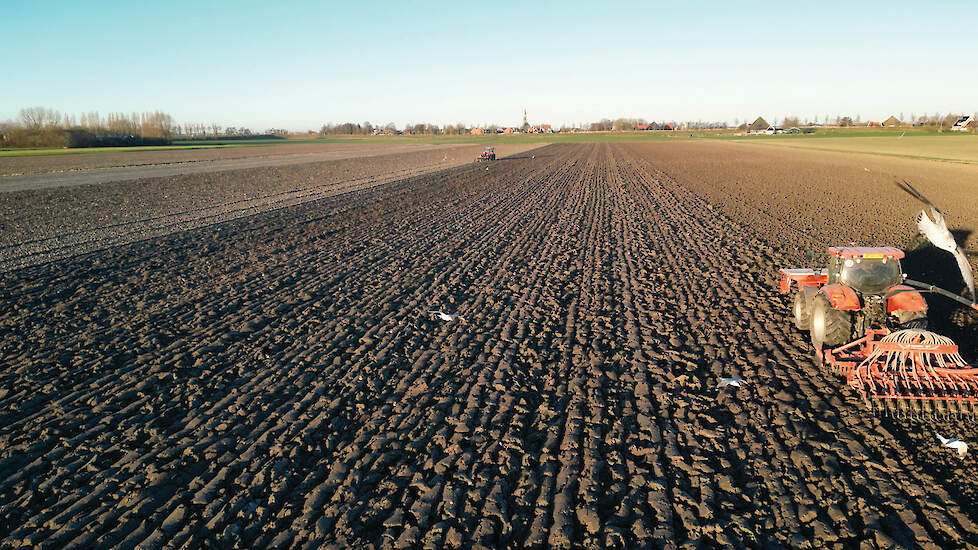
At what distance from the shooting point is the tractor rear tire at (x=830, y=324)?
7.18 m

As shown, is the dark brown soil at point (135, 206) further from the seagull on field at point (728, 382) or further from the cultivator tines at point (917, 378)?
the cultivator tines at point (917, 378)

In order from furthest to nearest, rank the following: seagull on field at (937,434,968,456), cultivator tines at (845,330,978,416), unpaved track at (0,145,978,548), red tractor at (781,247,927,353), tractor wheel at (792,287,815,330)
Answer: tractor wheel at (792,287,815,330) → red tractor at (781,247,927,353) → cultivator tines at (845,330,978,416) → seagull on field at (937,434,968,456) → unpaved track at (0,145,978,548)

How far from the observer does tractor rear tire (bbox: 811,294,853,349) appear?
7.18 meters

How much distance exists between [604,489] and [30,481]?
18.3 feet

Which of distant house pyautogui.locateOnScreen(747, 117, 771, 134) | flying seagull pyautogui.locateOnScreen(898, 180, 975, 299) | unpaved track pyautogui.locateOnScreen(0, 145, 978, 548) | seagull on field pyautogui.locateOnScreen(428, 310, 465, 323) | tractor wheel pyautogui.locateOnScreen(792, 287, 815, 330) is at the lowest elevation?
unpaved track pyautogui.locateOnScreen(0, 145, 978, 548)

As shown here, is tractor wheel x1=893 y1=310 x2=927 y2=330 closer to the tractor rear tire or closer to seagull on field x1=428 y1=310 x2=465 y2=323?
the tractor rear tire

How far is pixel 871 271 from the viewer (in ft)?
24.9

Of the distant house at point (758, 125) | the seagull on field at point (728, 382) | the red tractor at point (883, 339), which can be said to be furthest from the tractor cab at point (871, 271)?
the distant house at point (758, 125)

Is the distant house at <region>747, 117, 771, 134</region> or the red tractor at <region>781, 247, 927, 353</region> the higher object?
the distant house at <region>747, 117, 771, 134</region>

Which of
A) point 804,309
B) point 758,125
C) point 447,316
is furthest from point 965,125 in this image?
point 447,316

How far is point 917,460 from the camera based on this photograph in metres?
5.37

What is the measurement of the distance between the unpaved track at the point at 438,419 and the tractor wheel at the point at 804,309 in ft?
1.35

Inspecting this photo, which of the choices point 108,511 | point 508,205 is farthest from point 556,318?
point 508,205

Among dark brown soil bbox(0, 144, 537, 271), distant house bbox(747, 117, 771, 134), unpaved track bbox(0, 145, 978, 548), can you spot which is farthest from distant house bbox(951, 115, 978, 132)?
unpaved track bbox(0, 145, 978, 548)
